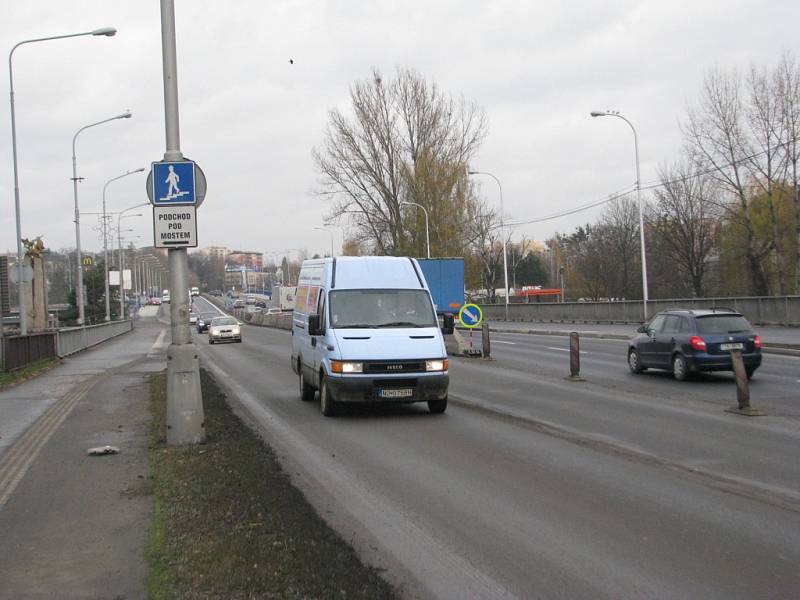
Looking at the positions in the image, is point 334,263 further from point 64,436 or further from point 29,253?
point 29,253

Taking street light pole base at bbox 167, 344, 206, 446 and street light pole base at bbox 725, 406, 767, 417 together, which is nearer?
street light pole base at bbox 167, 344, 206, 446

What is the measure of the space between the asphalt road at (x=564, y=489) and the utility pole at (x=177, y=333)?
1.23 metres

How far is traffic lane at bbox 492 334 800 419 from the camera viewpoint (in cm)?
1396

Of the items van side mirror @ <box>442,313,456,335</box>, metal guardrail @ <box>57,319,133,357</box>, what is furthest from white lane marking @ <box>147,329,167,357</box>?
van side mirror @ <box>442,313,456,335</box>

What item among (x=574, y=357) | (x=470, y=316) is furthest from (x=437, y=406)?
(x=470, y=316)

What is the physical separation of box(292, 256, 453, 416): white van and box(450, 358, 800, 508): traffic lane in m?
1.61

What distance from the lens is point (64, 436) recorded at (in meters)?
11.4

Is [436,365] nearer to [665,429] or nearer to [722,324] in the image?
[665,429]

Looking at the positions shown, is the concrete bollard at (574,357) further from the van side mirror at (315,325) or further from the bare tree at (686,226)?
the bare tree at (686,226)

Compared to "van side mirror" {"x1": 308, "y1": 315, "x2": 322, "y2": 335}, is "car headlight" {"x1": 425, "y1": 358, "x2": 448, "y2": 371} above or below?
below

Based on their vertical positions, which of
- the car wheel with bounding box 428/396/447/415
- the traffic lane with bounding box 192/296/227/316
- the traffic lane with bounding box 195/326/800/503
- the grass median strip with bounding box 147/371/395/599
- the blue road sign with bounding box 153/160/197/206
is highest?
the blue road sign with bounding box 153/160/197/206

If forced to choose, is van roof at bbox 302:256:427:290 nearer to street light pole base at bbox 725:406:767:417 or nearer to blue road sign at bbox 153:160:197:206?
blue road sign at bbox 153:160:197:206

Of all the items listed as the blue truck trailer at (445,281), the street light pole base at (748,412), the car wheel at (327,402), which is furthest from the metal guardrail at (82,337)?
the street light pole base at (748,412)

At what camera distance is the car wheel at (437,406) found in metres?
13.0
